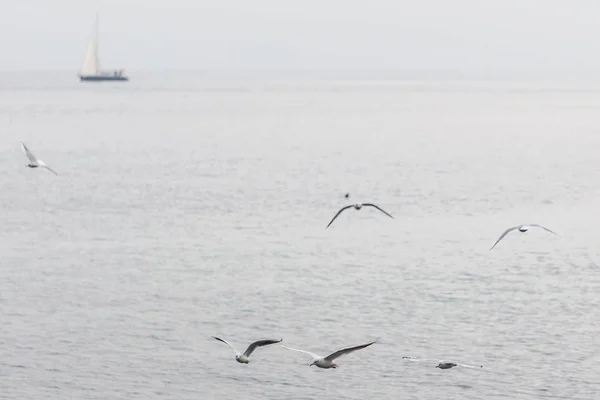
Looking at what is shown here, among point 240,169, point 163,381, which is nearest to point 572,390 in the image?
point 163,381

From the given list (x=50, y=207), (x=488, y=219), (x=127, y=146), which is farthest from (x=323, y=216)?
(x=127, y=146)

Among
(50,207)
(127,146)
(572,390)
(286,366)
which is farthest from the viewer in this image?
(127,146)

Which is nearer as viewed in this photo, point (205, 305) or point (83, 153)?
point (205, 305)

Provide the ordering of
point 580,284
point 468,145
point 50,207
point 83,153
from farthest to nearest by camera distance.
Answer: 1. point 468,145
2. point 83,153
3. point 50,207
4. point 580,284

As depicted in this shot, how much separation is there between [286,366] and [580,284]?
19128 mm

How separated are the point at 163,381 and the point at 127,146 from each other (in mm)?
109851

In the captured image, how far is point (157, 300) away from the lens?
5562cm

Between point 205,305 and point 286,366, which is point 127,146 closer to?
point 205,305

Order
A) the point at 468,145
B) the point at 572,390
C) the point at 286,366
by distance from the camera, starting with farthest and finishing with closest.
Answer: the point at 468,145
the point at 286,366
the point at 572,390

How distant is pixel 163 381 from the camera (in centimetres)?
4312

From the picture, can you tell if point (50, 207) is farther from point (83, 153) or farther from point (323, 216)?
point (83, 153)

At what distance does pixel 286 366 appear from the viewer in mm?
44656

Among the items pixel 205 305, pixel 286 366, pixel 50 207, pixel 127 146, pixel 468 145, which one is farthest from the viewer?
pixel 468 145

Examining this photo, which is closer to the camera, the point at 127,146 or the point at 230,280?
the point at 230,280
